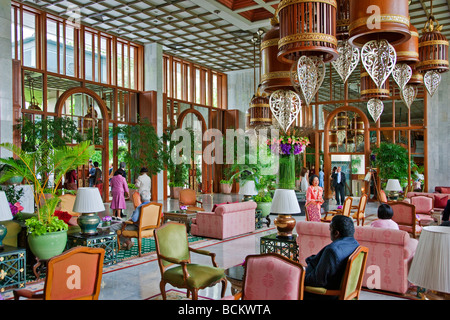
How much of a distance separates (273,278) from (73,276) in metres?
1.62

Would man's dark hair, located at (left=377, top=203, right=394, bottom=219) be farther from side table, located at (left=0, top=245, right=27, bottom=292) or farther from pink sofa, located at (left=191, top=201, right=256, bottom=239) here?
side table, located at (left=0, top=245, right=27, bottom=292)

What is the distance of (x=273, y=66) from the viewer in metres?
3.51

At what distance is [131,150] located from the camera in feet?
49.5

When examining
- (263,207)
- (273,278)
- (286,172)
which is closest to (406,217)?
(286,172)

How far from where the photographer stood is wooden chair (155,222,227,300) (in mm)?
3994

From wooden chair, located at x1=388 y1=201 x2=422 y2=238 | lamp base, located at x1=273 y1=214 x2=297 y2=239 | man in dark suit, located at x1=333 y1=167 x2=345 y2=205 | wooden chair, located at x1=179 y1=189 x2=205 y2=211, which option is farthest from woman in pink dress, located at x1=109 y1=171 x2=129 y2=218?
man in dark suit, located at x1=333 y1=167 x2=345 y2=205

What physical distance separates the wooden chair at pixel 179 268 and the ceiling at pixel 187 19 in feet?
27.9

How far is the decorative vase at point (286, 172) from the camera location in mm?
8617

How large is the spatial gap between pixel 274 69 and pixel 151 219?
4412 millimetres

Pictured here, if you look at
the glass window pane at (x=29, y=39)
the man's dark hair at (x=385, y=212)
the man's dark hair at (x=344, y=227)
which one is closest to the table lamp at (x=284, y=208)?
the man's dark hair at (x=385, y=212)

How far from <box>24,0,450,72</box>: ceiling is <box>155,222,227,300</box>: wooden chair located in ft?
27.9

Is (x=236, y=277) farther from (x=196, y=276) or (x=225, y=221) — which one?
(x=225, y=221)

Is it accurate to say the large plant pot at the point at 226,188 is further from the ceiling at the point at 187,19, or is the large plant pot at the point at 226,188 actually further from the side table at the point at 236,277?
the side table at the point at 236,277
